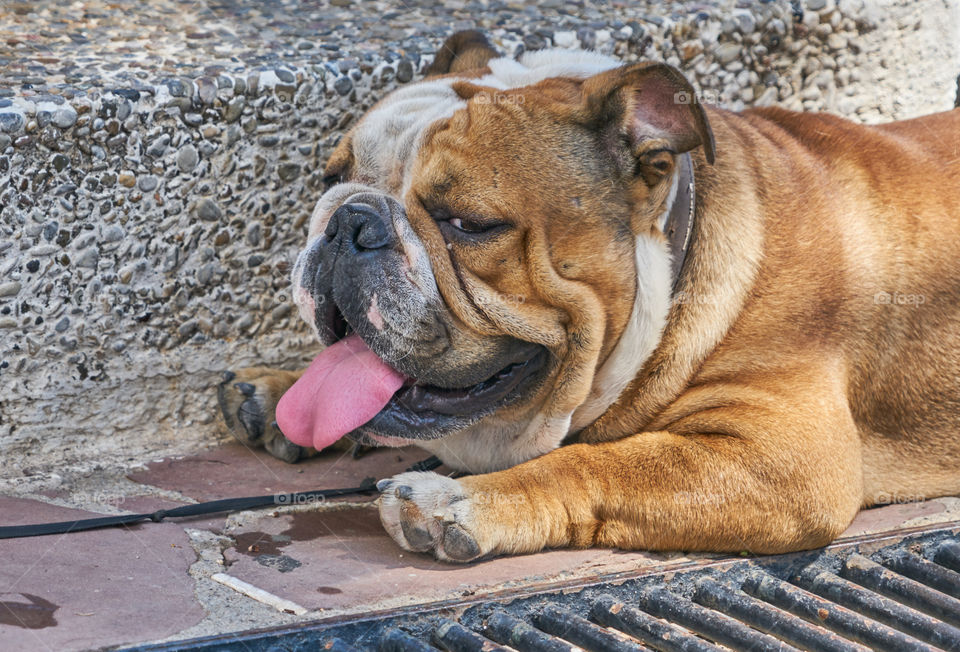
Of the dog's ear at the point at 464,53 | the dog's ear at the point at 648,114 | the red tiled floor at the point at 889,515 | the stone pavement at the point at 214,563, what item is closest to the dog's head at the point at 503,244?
the dog's ear at the point at 648,114

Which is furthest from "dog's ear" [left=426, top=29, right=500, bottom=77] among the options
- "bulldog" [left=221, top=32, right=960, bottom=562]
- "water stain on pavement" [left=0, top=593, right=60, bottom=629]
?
"water stain on pavement" [left=0, top=593, right=60, bottom=629]

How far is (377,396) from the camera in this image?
9.91 feet

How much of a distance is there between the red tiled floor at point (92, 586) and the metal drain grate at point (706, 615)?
0.59 ft

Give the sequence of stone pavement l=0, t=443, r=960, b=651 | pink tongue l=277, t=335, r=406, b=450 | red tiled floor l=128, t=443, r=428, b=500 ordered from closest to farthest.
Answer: stone pavement l=0, t=443, r=960, b=651 → pink tongue l=277, t=335, r=406, b=450 → red tiled floor l=128, t=443, r=428, b=500

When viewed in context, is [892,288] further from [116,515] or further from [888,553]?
[116,515]

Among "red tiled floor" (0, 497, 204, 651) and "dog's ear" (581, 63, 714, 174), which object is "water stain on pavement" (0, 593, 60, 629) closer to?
"red tiled floor" (0, 497, 204, 651)

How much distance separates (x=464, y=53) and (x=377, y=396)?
1.30 m

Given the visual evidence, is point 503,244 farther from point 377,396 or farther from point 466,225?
point 377,396

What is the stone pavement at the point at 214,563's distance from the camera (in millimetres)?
2383

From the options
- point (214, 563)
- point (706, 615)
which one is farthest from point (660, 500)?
point (214, 563)

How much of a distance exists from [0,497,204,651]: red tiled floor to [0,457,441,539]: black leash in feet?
0.07

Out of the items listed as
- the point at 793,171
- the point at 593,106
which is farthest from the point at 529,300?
the point at 793,171

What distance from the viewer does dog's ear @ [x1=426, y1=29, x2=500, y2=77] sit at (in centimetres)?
361

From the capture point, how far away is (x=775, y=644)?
2.43m
